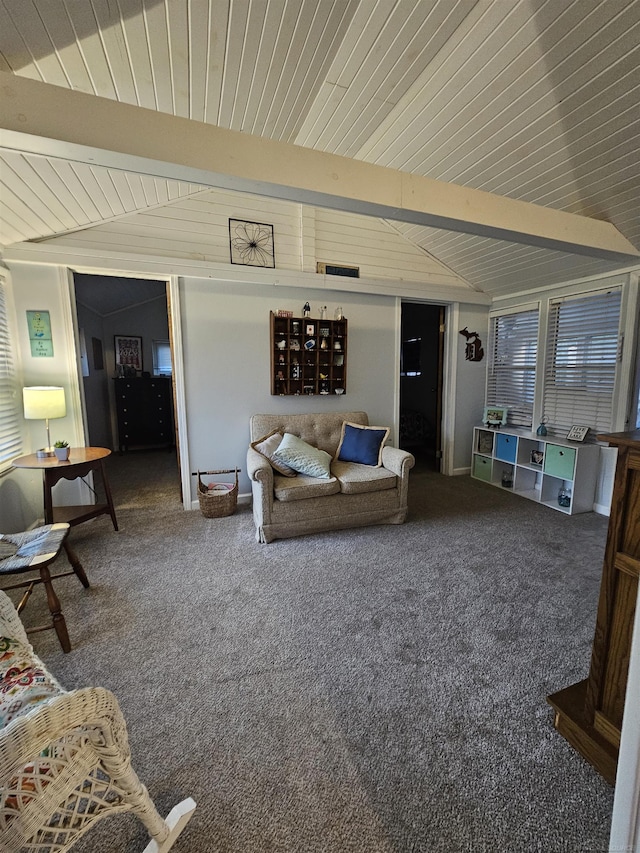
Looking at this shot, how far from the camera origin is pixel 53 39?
1376 millimetres

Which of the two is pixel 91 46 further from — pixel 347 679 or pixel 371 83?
pixel 347 679

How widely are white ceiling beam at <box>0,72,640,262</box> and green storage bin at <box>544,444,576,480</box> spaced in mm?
2041

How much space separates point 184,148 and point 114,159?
287 millimetres

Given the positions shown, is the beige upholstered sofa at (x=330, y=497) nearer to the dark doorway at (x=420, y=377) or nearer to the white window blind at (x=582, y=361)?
the white window blind at (x=582, y=361)

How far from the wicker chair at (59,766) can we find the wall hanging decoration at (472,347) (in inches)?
181

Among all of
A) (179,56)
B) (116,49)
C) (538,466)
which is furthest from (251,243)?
(538,466)

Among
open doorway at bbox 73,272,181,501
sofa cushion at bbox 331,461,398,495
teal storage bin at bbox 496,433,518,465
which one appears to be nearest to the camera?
sofa cushion at bbox 331,461,398,495

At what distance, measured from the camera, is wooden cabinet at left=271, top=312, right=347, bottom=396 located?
3.55 metres

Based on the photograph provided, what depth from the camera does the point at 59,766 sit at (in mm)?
755

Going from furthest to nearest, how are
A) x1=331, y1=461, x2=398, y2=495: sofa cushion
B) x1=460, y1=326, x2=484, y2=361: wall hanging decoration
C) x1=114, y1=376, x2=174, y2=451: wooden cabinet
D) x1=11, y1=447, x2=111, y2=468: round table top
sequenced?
1. x1=114, y1=376, x2=174, y2=451: wooden cabinet
2. x1=460, y1=326, x2=484, y2=361: wall hanging decoration
3. x1=331, y1=461, x2=398, y2=495: sofa cushion
4. x1=11, y1=447, x2=111, y2=468: round table top

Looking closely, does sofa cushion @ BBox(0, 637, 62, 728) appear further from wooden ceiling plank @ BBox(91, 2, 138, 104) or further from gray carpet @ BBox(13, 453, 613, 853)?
wooden ceiling plank @ BBox(91, 2, 138, 104)

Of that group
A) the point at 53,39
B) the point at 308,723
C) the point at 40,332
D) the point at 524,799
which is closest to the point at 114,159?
the point at 53,39

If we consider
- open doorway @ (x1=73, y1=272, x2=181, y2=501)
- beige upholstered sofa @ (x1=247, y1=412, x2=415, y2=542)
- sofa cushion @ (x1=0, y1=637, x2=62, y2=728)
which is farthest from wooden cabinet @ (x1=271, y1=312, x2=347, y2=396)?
sofa cushion @ (x1=0, y1=637, x2=62, y2=728)

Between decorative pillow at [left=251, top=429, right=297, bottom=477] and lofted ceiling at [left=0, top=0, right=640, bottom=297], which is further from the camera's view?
decorative pillow at [left=251, top=429, right=297, bottom=477]
